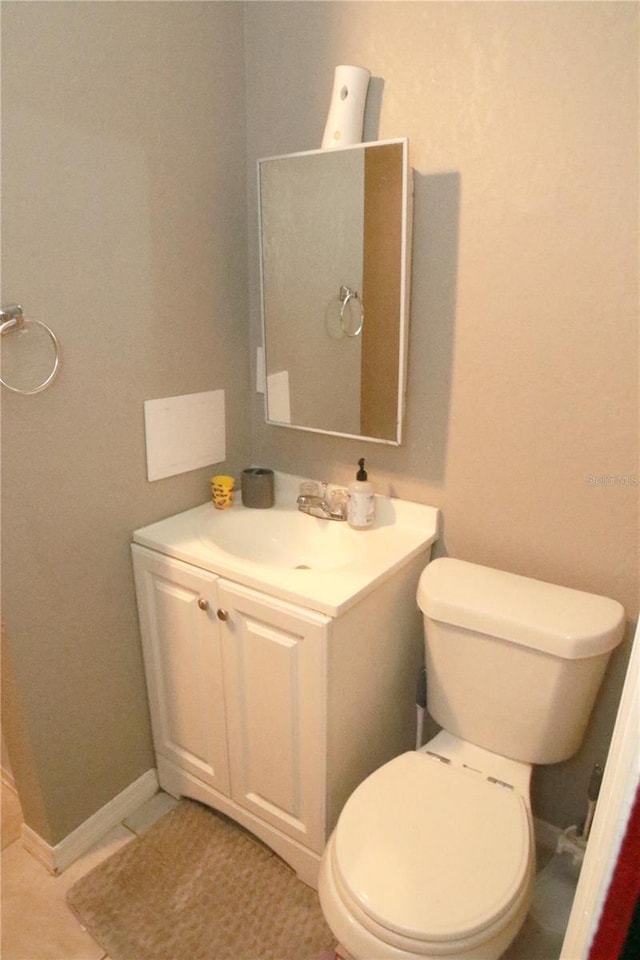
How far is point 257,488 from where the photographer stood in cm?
165

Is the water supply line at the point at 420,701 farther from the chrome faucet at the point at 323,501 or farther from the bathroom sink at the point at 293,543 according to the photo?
the chrome faucet at the point at 323,501

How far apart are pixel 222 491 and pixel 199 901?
1001 millimetres

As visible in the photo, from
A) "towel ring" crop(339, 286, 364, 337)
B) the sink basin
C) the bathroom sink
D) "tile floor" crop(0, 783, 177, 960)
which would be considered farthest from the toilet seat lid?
"towel ring" crop(339, 286, 364, 337)

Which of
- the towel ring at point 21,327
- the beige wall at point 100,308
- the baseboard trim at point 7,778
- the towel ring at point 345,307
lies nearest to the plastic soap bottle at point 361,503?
the towel ring at point 345,307

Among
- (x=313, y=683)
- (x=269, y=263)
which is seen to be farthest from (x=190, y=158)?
(x=313, y=683)

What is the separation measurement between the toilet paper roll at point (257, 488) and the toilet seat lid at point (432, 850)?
2.50 ft

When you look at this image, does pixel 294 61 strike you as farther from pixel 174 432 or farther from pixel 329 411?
pixel 174 432

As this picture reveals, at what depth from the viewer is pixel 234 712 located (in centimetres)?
139

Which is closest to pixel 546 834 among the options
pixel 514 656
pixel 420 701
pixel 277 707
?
pixel 420 701

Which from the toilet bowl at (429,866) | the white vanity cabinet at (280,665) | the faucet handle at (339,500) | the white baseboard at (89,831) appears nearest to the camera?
the toilet bowl at (429,866)

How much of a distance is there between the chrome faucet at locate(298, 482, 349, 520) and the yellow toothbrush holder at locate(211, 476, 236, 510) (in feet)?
0.66

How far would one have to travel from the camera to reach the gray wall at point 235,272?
3.74 feet

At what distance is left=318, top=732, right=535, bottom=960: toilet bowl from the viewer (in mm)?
927

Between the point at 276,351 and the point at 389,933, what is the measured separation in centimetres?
131
